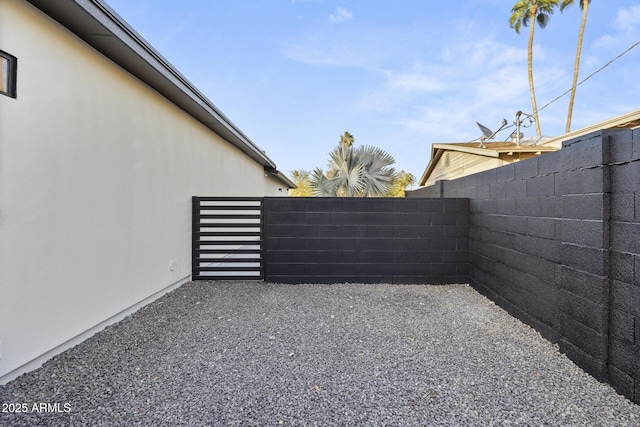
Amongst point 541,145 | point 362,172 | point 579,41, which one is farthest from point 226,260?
point 579,41

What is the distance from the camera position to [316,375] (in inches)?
77.6

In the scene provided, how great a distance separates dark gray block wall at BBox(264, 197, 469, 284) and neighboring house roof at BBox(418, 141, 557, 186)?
437 centimetres

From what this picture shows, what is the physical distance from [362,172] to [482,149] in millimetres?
3297

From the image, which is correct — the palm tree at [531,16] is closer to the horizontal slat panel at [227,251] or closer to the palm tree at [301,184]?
the palm tree at [301,184]

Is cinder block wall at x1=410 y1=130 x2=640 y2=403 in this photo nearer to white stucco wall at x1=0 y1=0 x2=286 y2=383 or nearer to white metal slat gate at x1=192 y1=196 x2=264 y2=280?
white metal slat gate at x1=192 y1=196 x2=264 y2=280

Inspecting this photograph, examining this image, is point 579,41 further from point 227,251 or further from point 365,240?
point 227,251

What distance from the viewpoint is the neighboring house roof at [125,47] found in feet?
7.13

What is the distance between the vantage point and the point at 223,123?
511cm

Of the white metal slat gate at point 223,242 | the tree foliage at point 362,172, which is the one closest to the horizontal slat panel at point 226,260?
the white metal slat gate at point 223,242

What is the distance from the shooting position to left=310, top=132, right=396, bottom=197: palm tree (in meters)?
9.14

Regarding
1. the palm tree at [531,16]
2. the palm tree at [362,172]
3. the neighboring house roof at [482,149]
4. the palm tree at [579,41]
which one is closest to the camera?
the neighboring house roof at [482,149]

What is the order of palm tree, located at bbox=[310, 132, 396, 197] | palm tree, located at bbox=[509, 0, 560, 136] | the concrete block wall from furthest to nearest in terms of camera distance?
1. palm tree, located at bbox=[509, 0, 560, 136]
2. palm tree, located at bbox=[310, 132, 396, 197]
3. the concrete block wall

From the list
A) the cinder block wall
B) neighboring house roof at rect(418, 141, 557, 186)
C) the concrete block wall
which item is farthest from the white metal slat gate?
neighboring house roof at rect(418, 141, 557, 186)

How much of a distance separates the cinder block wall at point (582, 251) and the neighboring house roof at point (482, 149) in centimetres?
508
